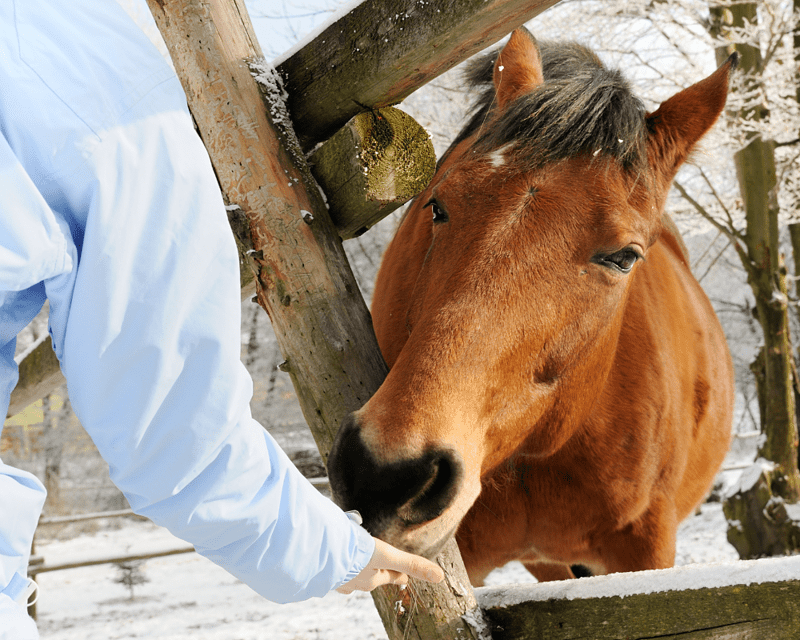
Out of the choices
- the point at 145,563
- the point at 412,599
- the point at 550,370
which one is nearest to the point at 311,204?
the point at 550,370

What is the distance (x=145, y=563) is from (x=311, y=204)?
677 cm

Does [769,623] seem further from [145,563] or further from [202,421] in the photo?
[145,563]

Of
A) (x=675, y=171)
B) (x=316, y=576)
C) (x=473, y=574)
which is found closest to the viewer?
(x=316, y=576)

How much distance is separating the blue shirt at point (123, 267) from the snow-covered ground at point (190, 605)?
13.7ft

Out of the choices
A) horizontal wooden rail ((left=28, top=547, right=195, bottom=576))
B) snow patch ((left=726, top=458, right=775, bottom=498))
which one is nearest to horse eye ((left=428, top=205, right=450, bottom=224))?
horizontal wooden rail ((left=28, top=547, right=195, bottom=576))

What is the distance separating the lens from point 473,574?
229cm

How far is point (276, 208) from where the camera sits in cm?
133

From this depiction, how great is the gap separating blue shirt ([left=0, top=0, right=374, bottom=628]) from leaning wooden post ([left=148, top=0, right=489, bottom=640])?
0.61 metres

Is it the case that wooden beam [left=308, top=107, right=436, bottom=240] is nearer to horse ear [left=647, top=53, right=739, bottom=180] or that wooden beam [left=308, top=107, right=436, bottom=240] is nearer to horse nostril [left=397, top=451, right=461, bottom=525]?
horse nostril [left=397, top=451, right=461, bottom=525]

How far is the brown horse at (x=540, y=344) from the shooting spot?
1.24m

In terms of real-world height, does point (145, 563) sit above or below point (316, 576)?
below

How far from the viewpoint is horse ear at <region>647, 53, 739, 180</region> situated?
1.75 metres

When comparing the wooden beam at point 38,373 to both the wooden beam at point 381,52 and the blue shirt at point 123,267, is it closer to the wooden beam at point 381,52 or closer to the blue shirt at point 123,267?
the wooden beam at point 381,52

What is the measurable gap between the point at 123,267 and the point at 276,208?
716mm
